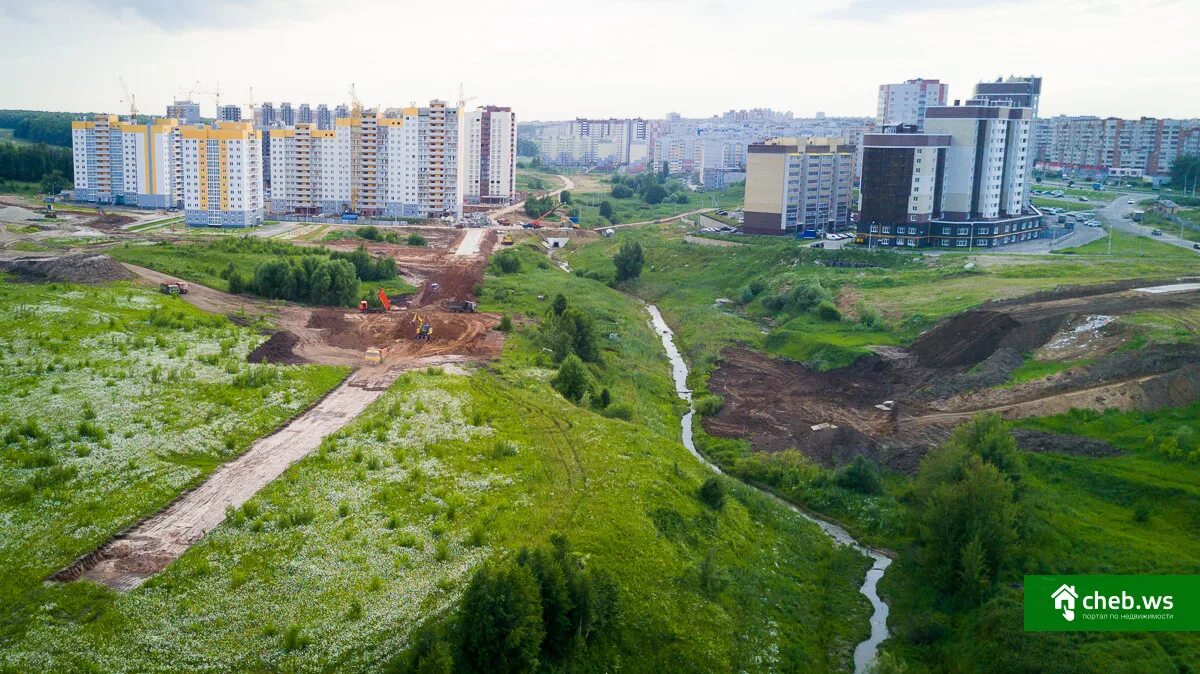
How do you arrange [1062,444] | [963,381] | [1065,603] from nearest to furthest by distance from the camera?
[1065,603] < [1062,444] < [963,381]

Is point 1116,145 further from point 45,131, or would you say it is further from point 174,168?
point 45,131

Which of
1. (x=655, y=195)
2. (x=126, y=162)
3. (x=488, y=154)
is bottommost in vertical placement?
(x=655, y=195)

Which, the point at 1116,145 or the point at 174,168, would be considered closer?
the point at 174,168

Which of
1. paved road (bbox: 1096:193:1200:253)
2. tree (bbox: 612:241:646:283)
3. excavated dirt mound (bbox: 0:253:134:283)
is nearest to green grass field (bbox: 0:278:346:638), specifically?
excavated dirt mound (bbox: 0:253:134:283)

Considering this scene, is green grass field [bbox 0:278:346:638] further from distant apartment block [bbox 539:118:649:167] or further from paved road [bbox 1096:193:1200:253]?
distant apartment block [bbox 539:118:649:167]

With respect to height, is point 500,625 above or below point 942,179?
below

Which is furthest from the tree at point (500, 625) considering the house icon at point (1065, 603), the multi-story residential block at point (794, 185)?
the multi-story residential block at point (794, 185)

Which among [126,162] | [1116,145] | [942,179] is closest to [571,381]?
[942,179]
